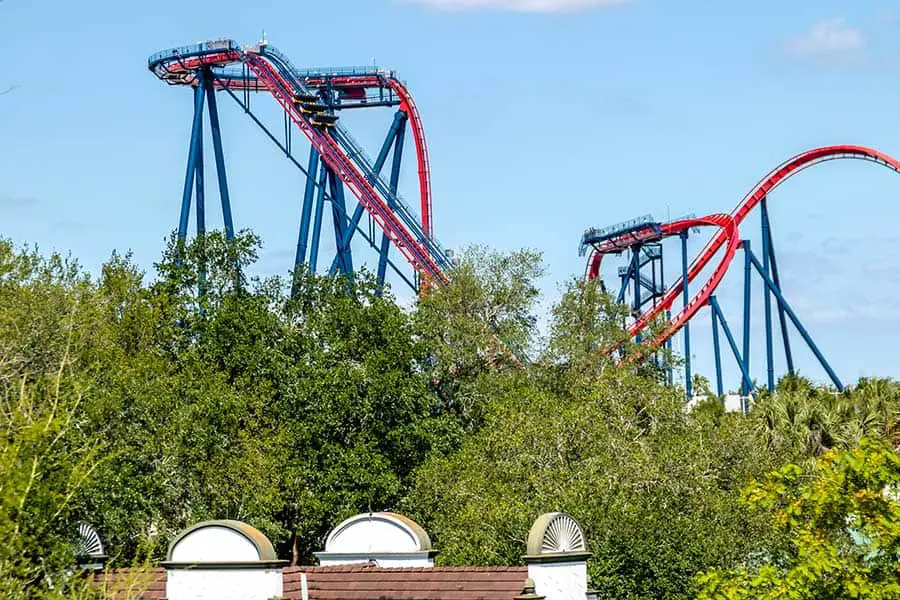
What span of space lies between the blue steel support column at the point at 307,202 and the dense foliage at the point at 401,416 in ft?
11.6

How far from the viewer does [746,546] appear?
83.1 feet

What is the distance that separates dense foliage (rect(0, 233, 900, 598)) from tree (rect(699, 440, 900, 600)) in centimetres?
→ 463

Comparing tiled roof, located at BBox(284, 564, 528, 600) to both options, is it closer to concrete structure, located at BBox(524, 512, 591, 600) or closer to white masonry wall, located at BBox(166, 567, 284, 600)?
concrete structure, located at BBox(524, 512, 591, 600)

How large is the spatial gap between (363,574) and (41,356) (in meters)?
16.2

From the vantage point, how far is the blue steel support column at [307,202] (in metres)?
44.3

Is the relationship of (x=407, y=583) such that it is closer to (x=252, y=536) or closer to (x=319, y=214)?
(x=252, y=536)

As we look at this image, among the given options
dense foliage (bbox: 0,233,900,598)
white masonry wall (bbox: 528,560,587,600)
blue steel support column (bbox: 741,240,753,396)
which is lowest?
white masonry wall (bbox: 528,560,587,600)

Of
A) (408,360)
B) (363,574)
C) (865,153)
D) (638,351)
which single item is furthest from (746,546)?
(865,153)

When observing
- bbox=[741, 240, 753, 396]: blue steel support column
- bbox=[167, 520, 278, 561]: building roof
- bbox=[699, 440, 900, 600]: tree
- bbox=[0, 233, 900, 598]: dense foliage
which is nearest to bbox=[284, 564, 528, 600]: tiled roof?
bbox=[167, 520, 278, 561]: building roof

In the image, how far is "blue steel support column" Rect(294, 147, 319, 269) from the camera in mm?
44281

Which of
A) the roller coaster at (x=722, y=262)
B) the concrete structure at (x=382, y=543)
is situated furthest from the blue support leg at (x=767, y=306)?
the concrete structure at (x=382, y=543)

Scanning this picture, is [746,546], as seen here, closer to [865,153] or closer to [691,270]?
[865,153]

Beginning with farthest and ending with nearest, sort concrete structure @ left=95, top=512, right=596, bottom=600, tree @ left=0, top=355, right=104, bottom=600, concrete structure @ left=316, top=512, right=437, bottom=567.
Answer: concrete structure @ left=316, top=512, right=437, bottom=567 → concrete structure @ left=95, top=512, right=596, bottom=600 → tree @ left=0, top=355, right=104, bottom=600

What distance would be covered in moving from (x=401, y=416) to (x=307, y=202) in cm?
1161
